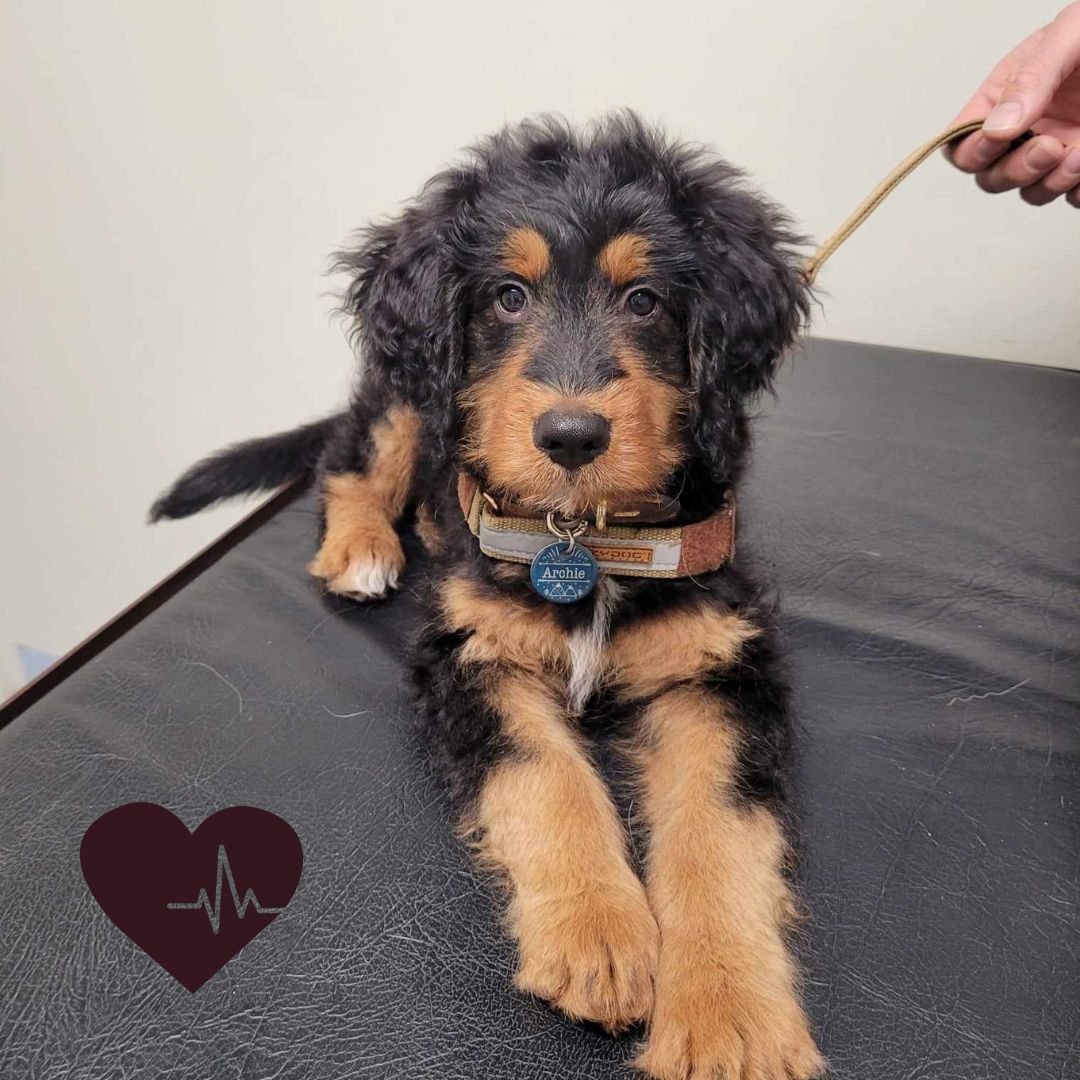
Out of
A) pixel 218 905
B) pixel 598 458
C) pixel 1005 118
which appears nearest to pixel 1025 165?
pixel 1005 118

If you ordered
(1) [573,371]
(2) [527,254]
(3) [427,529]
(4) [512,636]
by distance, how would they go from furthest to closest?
1. (3) [427,529]
2. (4) [512,636]
3. (2) [527,254]
4. (1) [573,371]

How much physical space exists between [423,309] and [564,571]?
0.51 m

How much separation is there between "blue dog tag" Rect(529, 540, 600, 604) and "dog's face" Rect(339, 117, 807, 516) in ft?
0.29

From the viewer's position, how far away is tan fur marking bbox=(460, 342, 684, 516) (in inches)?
51.8

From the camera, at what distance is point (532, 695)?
1.57 metres

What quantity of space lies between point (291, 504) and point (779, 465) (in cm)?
130

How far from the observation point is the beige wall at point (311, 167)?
284 cm

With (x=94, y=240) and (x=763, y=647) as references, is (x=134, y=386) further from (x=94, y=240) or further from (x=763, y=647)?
(x=763, y=647)

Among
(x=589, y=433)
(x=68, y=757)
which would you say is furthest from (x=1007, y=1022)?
(x=68, y=757)

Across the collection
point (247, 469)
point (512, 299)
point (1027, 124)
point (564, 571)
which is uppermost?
point (1027, 124)

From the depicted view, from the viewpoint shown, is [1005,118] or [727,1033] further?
[1005,118]

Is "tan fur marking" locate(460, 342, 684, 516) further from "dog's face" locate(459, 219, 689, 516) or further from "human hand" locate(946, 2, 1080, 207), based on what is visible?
"human hand" locate(946, 2, 1080, 207)

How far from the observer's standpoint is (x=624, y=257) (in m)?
1.44

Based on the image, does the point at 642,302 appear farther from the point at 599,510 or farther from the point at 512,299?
the point at 599,510
